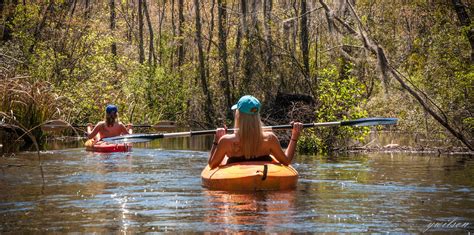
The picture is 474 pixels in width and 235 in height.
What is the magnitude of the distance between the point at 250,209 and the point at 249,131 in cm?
188

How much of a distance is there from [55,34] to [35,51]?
5.51 ft

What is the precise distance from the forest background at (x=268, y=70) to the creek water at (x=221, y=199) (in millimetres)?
1109

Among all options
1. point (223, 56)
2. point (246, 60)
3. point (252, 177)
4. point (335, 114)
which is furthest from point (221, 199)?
point (223, 56)

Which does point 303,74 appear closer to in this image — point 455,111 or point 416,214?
point 455,111

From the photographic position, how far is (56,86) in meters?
26.0

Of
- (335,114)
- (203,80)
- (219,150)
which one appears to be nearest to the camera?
(219,150)

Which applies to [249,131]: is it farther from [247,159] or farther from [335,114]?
[335,114]

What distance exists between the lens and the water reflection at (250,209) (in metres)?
8.41

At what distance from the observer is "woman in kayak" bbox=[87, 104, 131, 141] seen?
61.4ft

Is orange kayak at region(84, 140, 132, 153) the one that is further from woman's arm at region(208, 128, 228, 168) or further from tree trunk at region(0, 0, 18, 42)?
tree trunk at region(0, 0, 18, 42)

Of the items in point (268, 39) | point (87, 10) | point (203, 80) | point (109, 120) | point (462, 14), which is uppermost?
point (87, 10)

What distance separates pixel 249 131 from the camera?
442 inches

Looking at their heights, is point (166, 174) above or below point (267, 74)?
below

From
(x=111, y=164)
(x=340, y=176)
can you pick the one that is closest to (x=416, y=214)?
(x=340, y=176)
